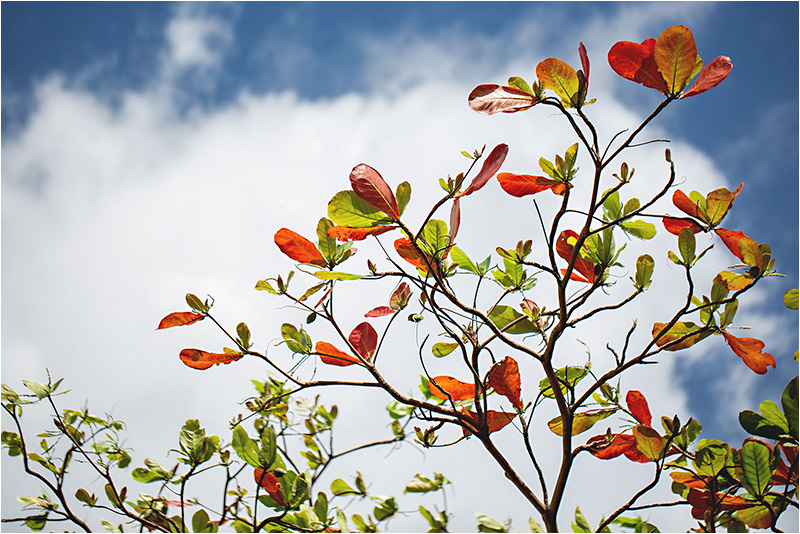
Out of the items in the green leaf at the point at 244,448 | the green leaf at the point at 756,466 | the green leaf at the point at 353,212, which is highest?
the green leaf at the point at 353,212

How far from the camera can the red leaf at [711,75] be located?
0.81 meters

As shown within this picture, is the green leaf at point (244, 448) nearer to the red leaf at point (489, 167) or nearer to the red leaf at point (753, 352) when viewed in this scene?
the red leaf at point (489, 167)

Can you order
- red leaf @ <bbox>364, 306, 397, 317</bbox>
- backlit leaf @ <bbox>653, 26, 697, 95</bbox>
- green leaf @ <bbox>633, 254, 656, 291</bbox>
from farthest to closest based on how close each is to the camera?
red leaf @ <bbox>364, 306, 397, 317</bbox>
green leaf @ <bbox>633, 254, 656, 291</bbox>
backlit leaf @ <bbox>653, 26, 697, 95</bbox>

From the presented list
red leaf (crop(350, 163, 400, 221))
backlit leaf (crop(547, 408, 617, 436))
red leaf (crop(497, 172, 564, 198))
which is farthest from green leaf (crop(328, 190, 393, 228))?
backlit leaf (crop(547, 408, 617, 436))

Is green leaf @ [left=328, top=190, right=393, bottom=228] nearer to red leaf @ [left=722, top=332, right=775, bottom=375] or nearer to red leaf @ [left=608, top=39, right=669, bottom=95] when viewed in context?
red leaf @ [left=608, top=39, right=669, bottom=95]

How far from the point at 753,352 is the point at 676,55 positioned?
0.64 meters

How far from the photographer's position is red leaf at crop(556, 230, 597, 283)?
1081 millimetres

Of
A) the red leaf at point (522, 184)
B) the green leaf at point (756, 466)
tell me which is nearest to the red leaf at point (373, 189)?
the red leaf at point (522, 184)

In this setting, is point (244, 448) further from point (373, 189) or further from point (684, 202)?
point (684, 202)

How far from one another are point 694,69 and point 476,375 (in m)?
0.63

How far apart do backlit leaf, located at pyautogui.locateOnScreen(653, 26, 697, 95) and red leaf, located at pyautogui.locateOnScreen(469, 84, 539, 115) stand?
203 mm

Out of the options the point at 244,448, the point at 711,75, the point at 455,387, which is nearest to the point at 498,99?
the point at 711,75

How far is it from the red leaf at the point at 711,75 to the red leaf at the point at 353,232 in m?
0.55

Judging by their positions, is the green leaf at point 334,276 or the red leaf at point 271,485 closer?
the green leaf at point 334,276
